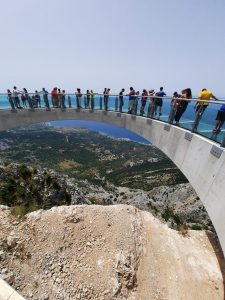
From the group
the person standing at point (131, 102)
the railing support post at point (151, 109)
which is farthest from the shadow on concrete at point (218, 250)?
the person standing at point (131, 102)

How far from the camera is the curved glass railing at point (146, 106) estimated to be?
750 centimetres

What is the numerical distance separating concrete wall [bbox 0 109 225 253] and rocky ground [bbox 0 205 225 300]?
10.5 ft

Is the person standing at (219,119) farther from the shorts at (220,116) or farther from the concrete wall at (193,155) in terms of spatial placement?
the concrete wall at (193,155)

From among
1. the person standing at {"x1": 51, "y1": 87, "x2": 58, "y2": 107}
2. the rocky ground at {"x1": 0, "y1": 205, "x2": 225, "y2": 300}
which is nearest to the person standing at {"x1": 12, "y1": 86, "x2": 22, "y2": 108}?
the person standing at {"x1": 51, "y1": 87, "x2": 58, "y2": 107}

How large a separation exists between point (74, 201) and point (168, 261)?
18.9 metres

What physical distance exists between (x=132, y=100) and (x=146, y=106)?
176 centimetres

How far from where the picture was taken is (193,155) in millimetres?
8406

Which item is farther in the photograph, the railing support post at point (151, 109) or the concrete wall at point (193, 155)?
the railing support post at point (151, 109)

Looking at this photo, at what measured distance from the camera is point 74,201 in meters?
25.4

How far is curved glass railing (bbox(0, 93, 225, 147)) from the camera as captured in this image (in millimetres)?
7504

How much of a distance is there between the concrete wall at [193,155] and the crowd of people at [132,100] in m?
0.67

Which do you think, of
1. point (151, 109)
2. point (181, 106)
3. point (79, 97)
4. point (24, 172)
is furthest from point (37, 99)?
point (181, 106)

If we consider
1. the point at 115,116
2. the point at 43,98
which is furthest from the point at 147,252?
the point at 43,98

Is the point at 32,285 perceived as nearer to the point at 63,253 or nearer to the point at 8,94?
the point at 63,253
